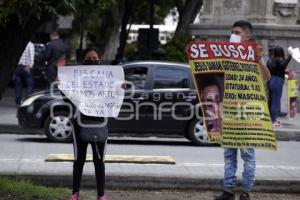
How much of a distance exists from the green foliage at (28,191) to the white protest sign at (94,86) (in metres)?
1.02

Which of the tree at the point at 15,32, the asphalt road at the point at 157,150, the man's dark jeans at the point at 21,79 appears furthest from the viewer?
the man's dark jeans at the point at 21,79

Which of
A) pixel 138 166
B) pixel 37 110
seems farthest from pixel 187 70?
pixel 138 166

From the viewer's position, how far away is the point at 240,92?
8000 mm

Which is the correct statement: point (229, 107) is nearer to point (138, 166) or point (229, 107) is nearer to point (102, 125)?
point (102, 125)

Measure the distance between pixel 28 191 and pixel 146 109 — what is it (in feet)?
20.5

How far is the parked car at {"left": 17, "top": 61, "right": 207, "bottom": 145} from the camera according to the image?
560 inches

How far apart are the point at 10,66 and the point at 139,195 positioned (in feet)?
6.97

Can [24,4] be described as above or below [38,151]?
above

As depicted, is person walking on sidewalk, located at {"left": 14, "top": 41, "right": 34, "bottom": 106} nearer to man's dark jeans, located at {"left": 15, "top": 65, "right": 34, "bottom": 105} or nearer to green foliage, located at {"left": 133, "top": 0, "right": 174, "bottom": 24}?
man's dark jeans, located at {"left": 15, "top": 65, "right": 34, "bottom": 105}

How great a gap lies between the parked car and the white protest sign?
5.97 m

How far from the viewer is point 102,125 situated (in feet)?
25.9

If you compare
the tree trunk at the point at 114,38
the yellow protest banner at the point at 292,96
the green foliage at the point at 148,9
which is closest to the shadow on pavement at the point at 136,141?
the yellow protest banner at the point at 292,96

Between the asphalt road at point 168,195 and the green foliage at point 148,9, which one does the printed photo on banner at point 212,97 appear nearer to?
the asphalt road at point 168,195

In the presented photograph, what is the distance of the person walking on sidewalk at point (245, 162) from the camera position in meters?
8.02
